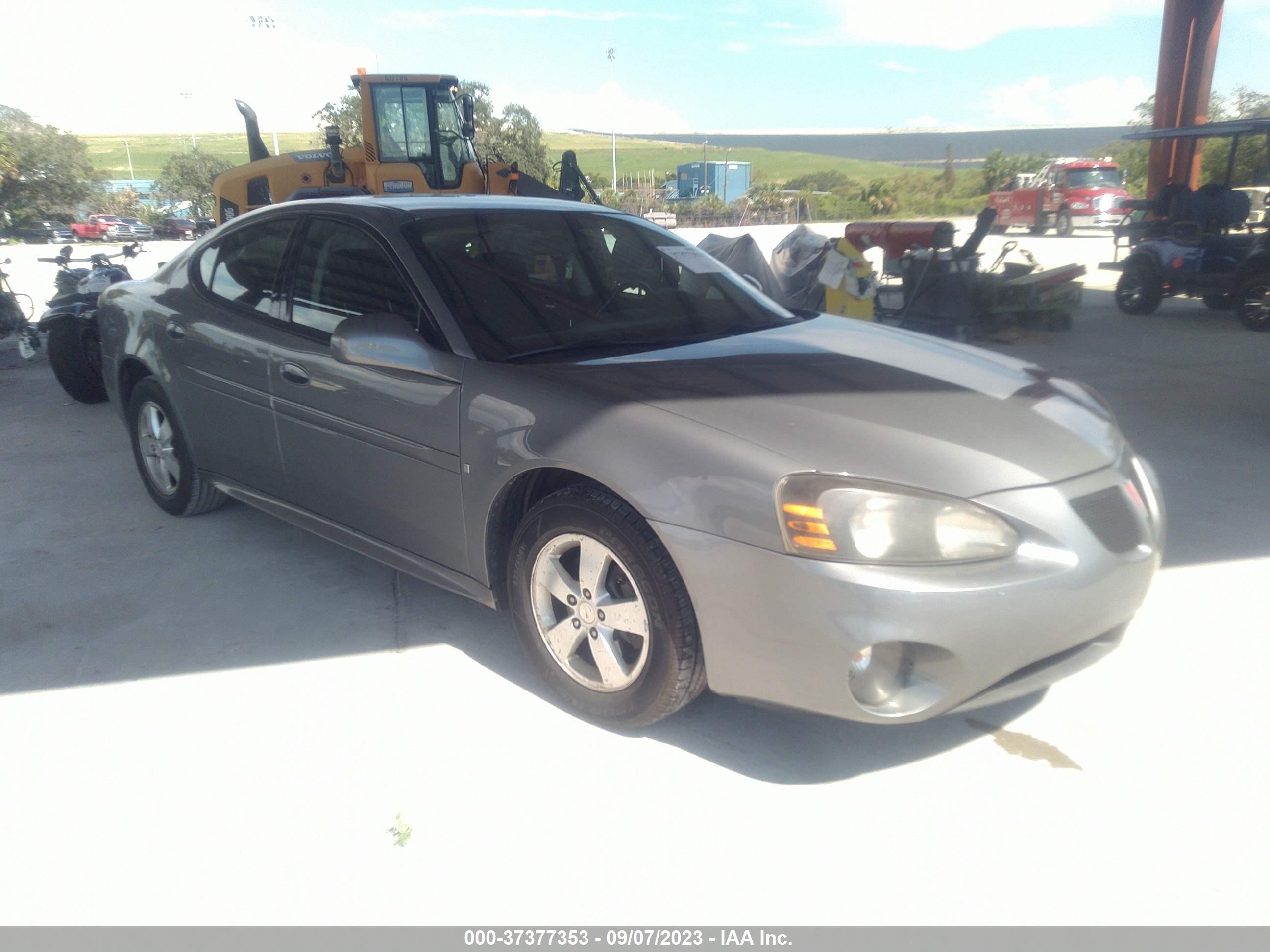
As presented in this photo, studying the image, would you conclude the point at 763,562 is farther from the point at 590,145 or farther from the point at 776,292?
the point at 590,145

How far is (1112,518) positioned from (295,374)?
111 inches

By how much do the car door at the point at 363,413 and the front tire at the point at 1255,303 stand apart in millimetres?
10379

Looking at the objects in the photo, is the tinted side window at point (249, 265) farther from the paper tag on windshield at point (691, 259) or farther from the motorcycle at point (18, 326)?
the motorcycle at point (18, 326)

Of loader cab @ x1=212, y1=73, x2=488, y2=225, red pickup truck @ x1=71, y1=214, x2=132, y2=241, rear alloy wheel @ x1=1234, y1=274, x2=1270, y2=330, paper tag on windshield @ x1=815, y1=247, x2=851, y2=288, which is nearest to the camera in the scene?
paper tag on windshield @ x1=815, y1=247, x2=851, y2=288

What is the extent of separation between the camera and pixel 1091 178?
2716 cm

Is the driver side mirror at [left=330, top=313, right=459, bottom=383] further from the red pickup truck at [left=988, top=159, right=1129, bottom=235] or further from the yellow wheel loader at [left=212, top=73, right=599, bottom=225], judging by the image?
the red pickup truck at [left=988, top=159, right=1129, bottom=235]

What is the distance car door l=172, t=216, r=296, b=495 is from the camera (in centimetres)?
382

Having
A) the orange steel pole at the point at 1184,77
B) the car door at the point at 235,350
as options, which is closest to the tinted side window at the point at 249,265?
the car door at the point at 235,350

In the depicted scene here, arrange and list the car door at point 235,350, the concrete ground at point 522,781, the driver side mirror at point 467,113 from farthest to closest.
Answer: the driver side mirror at point 467,113 < the car door at point 235,350 < the concrete ground at point 522,781

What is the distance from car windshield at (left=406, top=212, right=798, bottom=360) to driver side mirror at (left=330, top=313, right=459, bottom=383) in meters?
0.16

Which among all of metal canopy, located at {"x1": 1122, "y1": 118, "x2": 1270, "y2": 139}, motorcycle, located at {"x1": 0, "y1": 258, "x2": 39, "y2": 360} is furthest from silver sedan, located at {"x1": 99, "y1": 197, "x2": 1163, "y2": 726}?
metal canopy, located at {"x1": 1122, "y1": 118, "x2": 1270, "y2": 139}

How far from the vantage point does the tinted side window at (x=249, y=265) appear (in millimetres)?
3863
